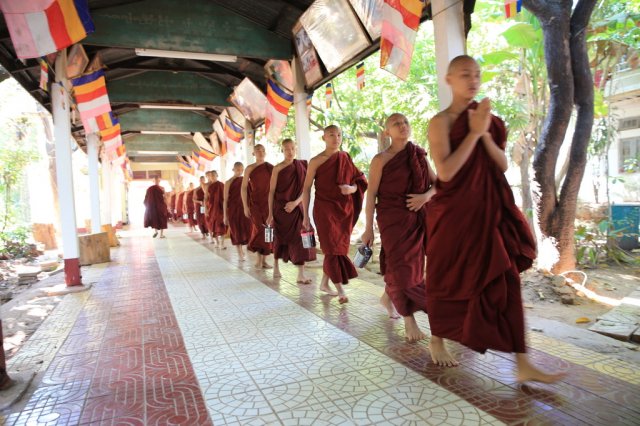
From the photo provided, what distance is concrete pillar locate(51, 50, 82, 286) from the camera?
5918 mm

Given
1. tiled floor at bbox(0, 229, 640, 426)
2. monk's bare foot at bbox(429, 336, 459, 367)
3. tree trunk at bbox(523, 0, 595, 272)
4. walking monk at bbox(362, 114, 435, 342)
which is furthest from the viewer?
tree trunk at bbox(523, 0, 595, 272)

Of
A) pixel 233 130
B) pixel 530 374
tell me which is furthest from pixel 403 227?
pixel 233 130

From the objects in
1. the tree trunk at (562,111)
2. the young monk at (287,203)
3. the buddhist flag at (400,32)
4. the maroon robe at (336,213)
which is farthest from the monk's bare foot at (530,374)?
the young monk at (287,203)

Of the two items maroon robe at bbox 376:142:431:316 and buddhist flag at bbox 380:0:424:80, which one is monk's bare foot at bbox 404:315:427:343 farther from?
buddhist flag at bbox 380:0:424:80

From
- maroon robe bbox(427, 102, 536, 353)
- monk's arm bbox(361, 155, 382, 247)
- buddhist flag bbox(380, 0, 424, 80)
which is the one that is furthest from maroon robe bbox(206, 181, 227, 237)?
maroon robe bbox(427, 102, 536, 353)

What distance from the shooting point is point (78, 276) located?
6117 mm

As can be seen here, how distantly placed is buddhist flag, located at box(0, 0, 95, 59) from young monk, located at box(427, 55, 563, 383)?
361 centimetres

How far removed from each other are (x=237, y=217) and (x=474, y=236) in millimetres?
6408

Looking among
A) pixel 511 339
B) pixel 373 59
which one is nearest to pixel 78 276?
pixel 511 339

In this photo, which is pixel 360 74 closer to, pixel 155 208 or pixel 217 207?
pixel 217 207

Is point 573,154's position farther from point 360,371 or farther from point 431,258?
point 360,371

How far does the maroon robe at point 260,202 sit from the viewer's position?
6.87 metres

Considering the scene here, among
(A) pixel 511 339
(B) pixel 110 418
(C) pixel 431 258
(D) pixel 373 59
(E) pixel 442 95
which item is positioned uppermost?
(D) pixel 373 59

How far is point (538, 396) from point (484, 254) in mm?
783
